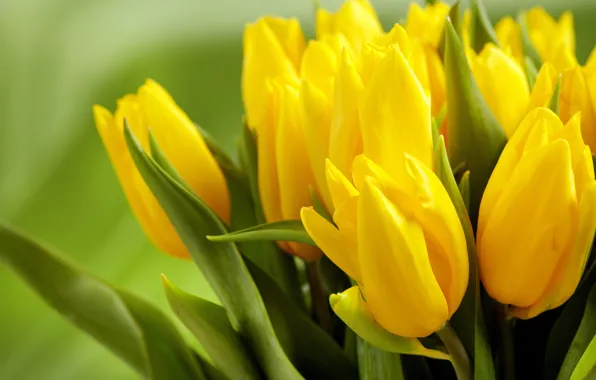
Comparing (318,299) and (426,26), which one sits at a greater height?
(426,26)

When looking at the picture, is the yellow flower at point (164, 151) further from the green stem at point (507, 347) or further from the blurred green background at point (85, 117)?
the blurred green background at point (85, 117)

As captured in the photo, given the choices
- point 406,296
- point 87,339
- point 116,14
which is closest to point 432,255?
point 406,296

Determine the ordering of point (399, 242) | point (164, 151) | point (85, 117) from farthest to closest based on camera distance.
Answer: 1. point (85, 117)
2. point (164, 151)
3. point (399, 242)

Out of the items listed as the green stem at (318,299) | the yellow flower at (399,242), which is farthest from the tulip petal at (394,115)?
the green stem at (318,299)

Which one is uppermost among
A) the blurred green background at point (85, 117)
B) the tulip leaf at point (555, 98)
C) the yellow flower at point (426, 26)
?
the yellow flower at point (426, 26)

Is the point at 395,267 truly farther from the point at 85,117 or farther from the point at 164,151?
the point at 85,117

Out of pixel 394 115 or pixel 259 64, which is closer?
pixel 394 115

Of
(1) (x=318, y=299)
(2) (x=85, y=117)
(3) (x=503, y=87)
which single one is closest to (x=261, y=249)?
(1) (x=318, y=299)
